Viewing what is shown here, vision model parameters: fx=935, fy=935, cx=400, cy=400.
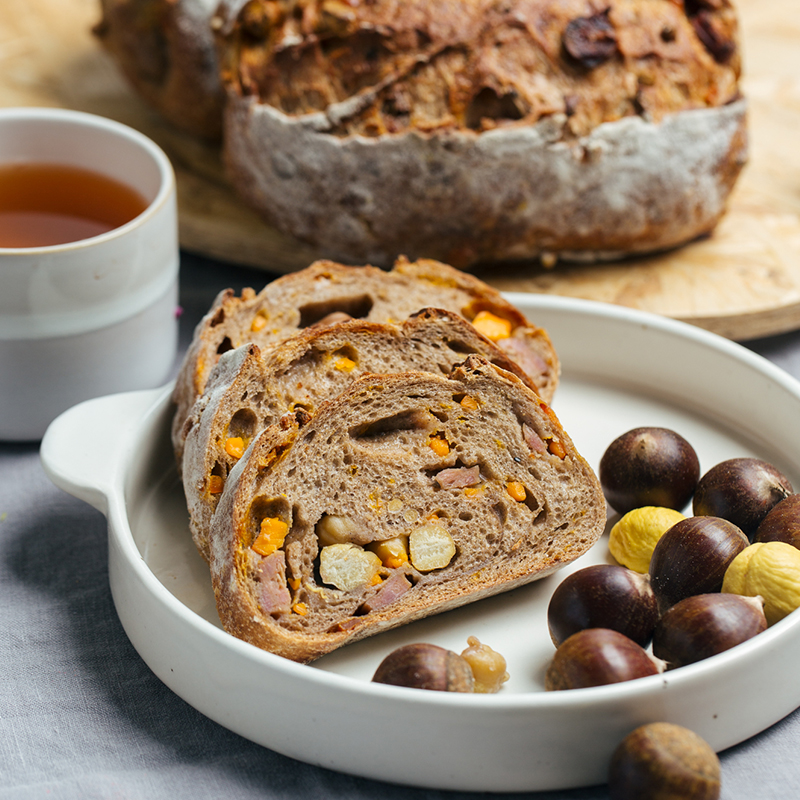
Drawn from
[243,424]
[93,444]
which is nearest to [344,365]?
[243,424]

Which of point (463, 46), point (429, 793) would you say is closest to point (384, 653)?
point (429, 793)

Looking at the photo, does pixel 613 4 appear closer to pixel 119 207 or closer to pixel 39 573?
pixel 119 207

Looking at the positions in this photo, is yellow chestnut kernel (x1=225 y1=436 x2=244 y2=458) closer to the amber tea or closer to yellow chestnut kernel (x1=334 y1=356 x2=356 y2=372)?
yellow chestnut kernel (x1=334 y1=356 x2=356 y2=372)

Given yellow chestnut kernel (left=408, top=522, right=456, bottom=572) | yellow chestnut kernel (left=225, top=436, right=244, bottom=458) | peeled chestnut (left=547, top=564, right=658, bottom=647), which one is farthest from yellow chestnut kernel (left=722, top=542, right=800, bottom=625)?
yellow chestnut kernel (left=225, top=436, right=244, bottom=458)

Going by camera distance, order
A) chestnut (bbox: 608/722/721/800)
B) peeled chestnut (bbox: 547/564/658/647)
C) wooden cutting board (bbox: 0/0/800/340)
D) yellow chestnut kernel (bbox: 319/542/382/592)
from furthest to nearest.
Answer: wooden cutting board (bbox: 0/0/800/340)
yellow chestnut kernel (bbox: 319/542/382/592)
peeled chestnut (bbox: 547/564/658/647)
chestnut (bbox: 608/722/721/800)

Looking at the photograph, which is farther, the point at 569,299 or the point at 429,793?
the point at 569,299

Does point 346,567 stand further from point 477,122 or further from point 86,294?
point 477,122
